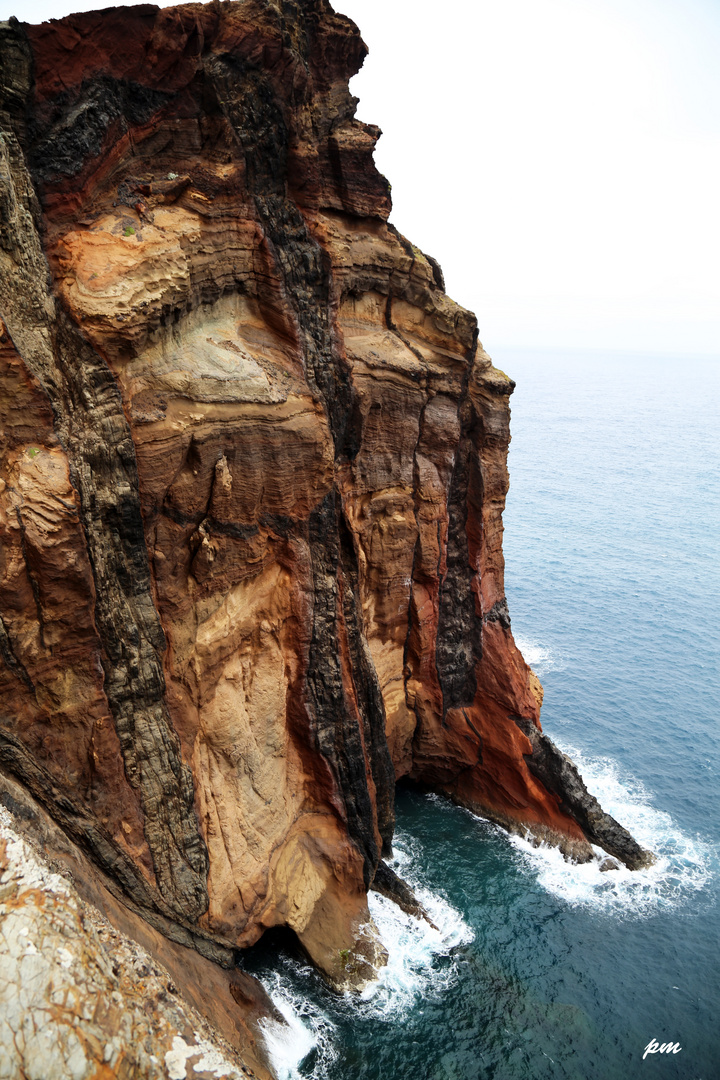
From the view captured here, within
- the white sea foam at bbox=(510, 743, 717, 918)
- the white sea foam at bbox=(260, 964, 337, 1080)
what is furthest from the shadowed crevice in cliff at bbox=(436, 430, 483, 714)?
the white sea foam at bbox=(260, 964, 337, 1080)

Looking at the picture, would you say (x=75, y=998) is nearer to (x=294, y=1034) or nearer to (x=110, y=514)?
(x=110, y=514)

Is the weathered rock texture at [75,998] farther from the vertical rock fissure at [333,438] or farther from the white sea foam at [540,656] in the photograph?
the white sea foam at [540,656]

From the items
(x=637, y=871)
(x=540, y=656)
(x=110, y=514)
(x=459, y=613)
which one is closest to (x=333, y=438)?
(x=110, y=514)

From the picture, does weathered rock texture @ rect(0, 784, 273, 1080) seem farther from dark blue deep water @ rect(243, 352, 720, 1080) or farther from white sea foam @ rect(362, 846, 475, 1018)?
white sea foam @ rect(362, 846, 475, 1018)

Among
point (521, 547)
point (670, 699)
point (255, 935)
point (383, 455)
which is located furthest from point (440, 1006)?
point (521, 547)

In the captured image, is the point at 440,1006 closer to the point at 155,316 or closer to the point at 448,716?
the point at 448,716
